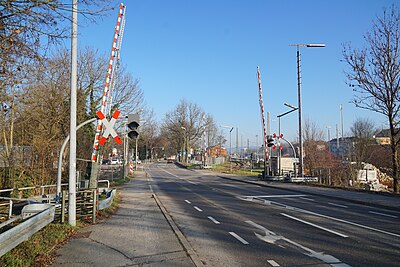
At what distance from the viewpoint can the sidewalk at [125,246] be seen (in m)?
7.02

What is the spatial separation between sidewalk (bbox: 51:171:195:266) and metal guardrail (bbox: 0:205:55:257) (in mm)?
724

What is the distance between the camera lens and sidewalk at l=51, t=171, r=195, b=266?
7.02 m

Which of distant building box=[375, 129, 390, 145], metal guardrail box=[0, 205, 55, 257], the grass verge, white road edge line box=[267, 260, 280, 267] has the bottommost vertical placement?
white road edge line box=[267, 260, 280, 267]

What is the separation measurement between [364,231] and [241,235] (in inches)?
129

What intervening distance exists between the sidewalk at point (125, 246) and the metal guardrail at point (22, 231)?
2.38 feet

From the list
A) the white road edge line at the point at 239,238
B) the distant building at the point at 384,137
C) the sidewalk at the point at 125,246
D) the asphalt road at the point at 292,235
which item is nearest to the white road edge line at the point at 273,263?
the asphalt road at the point at 292,235

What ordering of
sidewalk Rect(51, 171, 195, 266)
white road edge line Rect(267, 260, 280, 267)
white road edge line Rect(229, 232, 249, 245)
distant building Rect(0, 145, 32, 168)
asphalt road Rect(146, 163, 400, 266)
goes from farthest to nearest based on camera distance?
distant building Rect(0, 145, 32, 168) < white road edge line Rect(229, 232, 249, 245) < asphalt road Rect(146, 163, 400, 266) < sidewalk Rect(51, 171, 195, 266) < white road edge line Rect(267, 260, 280, 267)

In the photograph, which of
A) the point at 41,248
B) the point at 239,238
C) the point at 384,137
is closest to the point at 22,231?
the point at 41,248

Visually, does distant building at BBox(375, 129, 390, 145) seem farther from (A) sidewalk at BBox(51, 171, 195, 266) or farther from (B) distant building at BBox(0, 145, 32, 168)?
(B) distant building at BBox(0, 145, 32, 168)

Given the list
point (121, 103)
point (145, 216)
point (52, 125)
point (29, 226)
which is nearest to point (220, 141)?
point (121, 103)

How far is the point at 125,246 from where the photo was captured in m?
8.34

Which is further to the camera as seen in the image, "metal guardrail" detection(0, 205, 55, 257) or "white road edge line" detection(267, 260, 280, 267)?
"white road edge line" detection(267, 260, 280, 267)

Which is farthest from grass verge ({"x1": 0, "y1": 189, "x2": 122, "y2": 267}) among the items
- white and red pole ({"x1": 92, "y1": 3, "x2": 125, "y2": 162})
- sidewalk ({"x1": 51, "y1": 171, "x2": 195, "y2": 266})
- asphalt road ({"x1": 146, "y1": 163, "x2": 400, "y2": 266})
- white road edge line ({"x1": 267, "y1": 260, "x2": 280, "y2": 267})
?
white and red pole ({"x1": 92, "y1": 3, "x2": 125, "y2": 162})

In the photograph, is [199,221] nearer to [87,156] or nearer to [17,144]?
[17,144]
